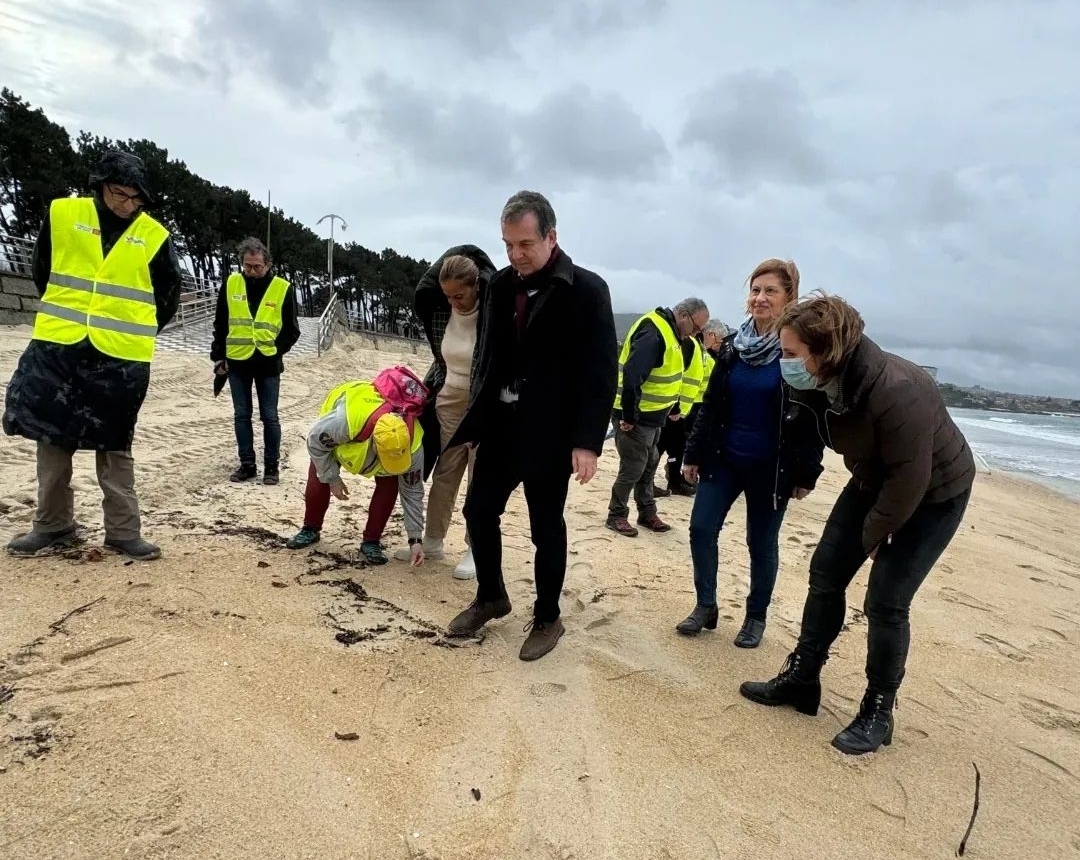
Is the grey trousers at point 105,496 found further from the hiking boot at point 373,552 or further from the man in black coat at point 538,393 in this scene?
the man in black coat at point 538,393

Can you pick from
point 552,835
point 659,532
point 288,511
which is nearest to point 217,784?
point 552,835

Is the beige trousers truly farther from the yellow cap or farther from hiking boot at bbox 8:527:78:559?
hiking boot at bbox 8:527:78:559

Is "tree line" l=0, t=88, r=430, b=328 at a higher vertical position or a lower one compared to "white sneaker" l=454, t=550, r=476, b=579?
higher

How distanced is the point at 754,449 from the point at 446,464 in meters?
1.69

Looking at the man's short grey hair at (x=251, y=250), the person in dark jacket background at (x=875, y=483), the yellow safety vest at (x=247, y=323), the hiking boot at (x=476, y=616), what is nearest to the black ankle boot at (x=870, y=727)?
the person in dark jacket background at (x=875, y=483)

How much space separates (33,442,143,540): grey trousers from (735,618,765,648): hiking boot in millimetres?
3196

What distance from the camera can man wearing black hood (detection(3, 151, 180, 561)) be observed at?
9.77 feet

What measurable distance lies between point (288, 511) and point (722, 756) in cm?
331

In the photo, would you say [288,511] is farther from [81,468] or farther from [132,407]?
[81,468]

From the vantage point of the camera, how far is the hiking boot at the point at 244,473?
491 centimetres

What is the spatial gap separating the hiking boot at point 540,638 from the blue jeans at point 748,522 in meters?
0.82

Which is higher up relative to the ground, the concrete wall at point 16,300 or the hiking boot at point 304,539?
the concrete wall at point 16,300

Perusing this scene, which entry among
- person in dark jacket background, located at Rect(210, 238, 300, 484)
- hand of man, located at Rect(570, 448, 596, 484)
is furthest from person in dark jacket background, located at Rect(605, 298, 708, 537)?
person in dark jacket background, located at Rect(210, 238, 300, 484)

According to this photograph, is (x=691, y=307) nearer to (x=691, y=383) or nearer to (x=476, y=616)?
(x=691, y=383)
